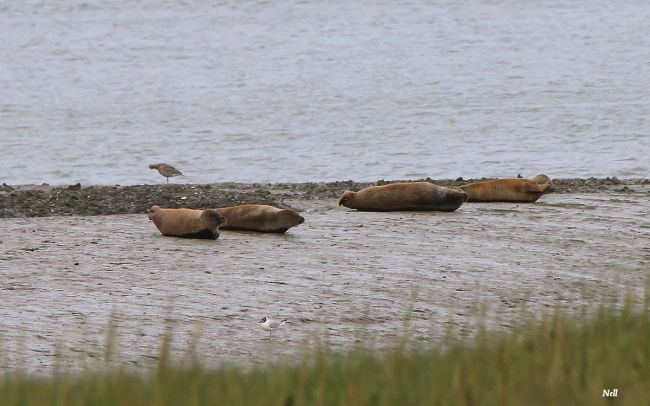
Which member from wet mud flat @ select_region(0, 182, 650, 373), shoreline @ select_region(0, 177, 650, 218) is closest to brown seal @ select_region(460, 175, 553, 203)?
wet mud flat @ select_region(0, 182, 650, 373)

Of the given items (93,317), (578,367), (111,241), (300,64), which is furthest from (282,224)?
(300,64)

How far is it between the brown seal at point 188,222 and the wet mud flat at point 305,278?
10cm

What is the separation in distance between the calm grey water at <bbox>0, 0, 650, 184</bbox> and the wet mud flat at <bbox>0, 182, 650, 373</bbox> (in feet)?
18.3

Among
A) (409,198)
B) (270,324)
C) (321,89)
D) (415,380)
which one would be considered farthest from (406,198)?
(321,89)

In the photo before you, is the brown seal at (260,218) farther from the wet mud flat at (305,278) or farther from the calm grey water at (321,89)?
the calm grey water at (321,89)

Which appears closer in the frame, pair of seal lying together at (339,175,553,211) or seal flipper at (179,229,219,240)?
seal flipper at (179,229,219,240)

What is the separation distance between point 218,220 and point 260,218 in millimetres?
557

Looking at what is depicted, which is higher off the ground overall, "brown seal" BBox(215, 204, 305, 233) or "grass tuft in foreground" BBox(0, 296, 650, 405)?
"brown seal" BBox(215, 204, 305, 233)

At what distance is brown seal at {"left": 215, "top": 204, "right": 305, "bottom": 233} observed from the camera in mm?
10039

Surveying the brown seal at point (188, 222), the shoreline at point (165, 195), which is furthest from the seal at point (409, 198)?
the brown seal at point (188, 222)

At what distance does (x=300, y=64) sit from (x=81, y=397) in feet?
90.5

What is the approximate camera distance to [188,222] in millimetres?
9719

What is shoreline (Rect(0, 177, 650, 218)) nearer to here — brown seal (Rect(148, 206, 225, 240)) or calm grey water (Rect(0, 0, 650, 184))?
brown seal (Rect(148, 206, 225, 240))

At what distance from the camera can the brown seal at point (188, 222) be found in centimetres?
959
